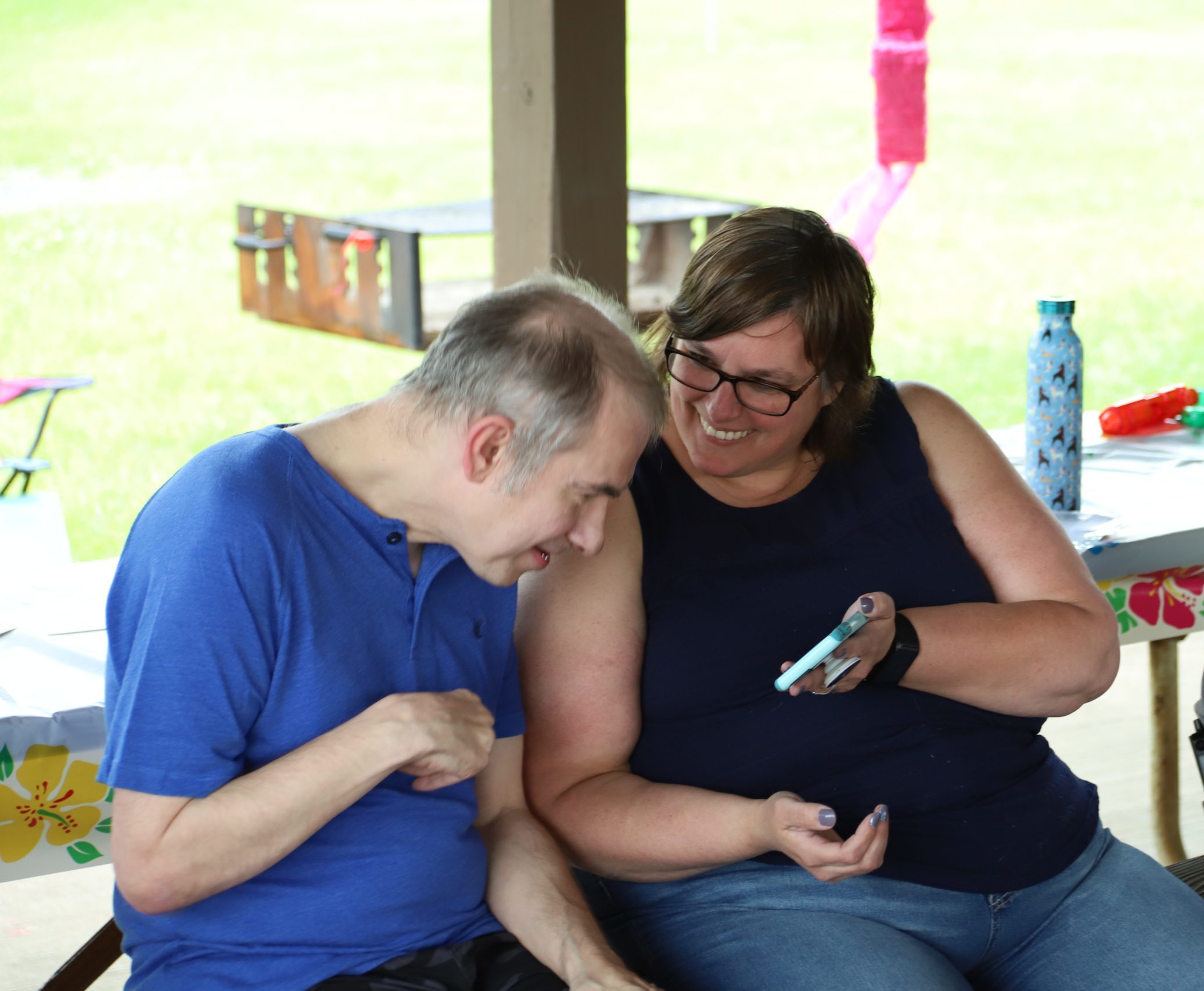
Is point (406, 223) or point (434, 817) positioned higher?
point (406, 223)

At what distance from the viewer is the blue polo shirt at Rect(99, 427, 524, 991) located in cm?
120

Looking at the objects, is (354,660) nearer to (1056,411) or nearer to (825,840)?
(825,840)

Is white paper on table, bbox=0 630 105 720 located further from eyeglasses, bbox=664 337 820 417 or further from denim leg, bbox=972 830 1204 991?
denim leg, bbox=972 830 1204 991

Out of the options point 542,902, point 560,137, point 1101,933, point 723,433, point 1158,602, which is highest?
point 560,137

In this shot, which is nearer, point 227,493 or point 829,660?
point 227,493

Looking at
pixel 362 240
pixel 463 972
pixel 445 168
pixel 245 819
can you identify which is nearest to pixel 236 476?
pixel 245 819

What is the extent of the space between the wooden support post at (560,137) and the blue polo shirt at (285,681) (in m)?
1.25

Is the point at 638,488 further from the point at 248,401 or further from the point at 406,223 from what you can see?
the point at 248,401

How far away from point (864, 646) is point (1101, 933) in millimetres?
432

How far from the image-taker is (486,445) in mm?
1269

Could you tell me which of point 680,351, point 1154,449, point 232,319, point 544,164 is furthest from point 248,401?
point 680,351

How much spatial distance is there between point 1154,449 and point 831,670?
4.64 ft

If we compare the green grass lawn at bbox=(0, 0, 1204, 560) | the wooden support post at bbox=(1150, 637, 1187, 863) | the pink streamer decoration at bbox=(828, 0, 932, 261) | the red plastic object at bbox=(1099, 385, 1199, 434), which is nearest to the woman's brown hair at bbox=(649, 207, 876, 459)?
the red plastic object at bbox=(1099, 385, 1199, 434)

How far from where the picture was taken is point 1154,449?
8.73ft
